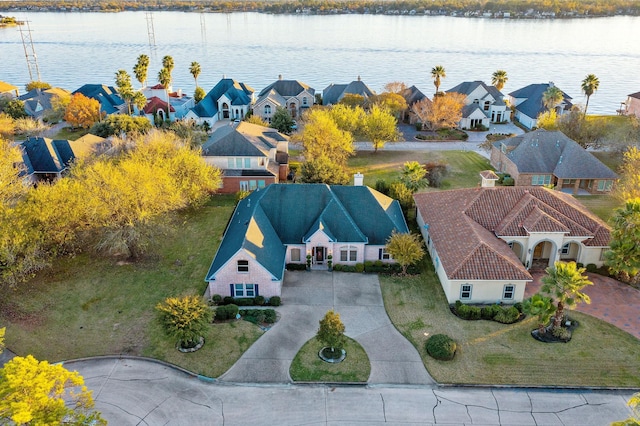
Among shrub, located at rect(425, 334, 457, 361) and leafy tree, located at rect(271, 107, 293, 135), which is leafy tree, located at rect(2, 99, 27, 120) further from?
shrub, located at rect(425, 334, 457, 361)

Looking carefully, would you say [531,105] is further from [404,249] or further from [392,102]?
[404,249]

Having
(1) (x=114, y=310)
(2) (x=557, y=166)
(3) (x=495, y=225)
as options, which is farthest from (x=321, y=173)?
(2) (x=557, y=166)

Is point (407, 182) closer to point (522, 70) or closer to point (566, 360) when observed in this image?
point (566, 360)

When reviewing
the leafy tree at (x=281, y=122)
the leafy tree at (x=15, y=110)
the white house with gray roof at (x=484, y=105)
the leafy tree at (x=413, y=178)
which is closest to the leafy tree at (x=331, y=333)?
the leafy tree at (x=413, y=178)

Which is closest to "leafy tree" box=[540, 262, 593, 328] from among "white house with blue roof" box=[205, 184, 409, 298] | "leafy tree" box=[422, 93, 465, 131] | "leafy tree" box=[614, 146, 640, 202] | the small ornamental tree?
the small ornamental tree

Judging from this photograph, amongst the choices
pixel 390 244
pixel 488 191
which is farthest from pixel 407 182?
pixel 390 244

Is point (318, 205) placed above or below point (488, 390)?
above
